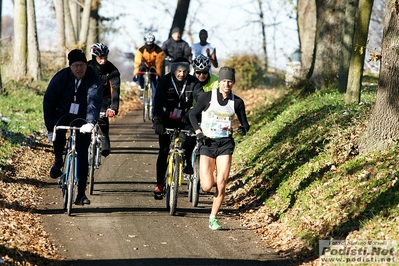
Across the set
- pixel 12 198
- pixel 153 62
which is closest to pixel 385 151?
pixel 12 198

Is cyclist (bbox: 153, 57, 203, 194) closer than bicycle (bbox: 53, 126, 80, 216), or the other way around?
bicycle (bbox: 53, 126, 80, 216)

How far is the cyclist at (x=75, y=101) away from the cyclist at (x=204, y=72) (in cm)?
163

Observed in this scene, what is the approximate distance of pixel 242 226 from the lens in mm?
10977

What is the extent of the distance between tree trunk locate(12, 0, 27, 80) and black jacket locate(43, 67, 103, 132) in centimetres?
1359

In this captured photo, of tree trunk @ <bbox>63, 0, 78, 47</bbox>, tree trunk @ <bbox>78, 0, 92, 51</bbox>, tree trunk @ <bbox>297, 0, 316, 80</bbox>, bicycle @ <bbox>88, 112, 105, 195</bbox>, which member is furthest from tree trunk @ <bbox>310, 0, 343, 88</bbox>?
tree trunk @ <bbox>63, 0, 78, 47</bbox>

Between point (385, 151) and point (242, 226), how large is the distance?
7.75ft

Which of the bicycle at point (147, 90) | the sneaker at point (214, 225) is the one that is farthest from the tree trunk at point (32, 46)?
the sneaker at point (214, 225)

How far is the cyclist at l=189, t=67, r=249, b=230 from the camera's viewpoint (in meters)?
10.5

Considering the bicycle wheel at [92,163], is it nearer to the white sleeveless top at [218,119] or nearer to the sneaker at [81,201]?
the sneaker at [81,201]

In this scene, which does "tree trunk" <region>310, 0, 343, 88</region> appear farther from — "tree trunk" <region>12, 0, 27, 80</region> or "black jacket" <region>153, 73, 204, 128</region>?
"tree trunk" <region>12, 0, 27, 80</region>

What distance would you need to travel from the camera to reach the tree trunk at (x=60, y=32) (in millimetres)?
30375

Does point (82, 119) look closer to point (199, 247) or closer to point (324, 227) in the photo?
point (199, 247)

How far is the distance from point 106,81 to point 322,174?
435cm

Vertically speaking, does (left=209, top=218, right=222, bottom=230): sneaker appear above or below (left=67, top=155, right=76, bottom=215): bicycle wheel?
below
